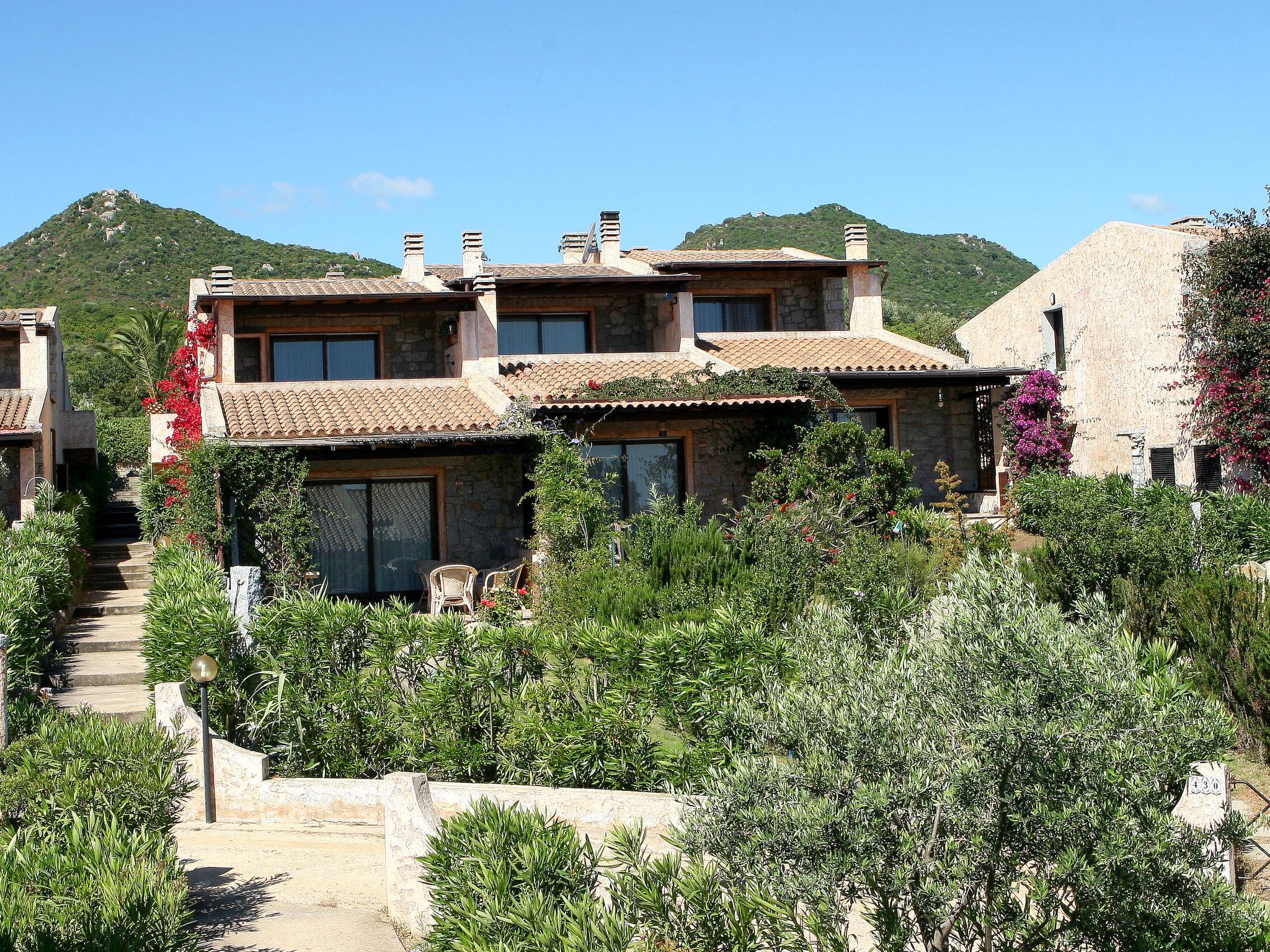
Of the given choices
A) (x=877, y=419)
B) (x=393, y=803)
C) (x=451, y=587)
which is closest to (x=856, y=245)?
(x=877, y=419)

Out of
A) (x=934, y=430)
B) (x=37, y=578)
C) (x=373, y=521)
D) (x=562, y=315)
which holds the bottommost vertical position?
(x=37, y=578)

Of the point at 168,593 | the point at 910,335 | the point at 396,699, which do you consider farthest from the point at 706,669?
the point at 910,335

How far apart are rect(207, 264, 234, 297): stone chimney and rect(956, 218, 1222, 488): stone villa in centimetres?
1504

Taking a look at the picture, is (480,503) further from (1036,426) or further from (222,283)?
(1036,426)

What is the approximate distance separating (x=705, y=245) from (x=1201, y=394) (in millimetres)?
35408

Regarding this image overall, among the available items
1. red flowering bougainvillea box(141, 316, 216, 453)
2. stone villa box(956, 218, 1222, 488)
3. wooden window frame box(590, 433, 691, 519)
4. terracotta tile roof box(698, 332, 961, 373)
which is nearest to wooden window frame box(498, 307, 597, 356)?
terracotta tile roof box(698, 332, 961, 373)

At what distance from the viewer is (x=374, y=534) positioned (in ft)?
60.5

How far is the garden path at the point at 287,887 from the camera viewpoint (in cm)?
645

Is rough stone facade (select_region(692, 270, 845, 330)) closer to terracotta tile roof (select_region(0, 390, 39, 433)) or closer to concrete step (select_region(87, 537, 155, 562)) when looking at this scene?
concrete step (select_region(87, 537, 155, 562))

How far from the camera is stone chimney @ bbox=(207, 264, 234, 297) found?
60.3 ft

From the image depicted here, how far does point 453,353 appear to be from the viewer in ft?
65.5

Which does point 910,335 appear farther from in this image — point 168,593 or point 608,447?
point 168,593

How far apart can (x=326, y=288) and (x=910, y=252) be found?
43073 mm

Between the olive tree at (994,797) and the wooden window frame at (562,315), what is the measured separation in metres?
A: 16.2
